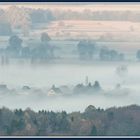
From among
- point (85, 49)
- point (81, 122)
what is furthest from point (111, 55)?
point (81, 122)

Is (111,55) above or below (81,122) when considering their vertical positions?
above

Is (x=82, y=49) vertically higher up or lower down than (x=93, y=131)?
higher up

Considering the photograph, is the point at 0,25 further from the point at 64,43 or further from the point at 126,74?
the point at 126,74

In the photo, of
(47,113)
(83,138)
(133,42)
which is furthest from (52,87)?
(133,42)

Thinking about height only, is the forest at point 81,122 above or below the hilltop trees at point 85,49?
below

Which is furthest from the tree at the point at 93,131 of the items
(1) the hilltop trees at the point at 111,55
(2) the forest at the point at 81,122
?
(1) the hilltop trees at the point at 111,55

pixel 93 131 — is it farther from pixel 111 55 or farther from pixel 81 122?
pixel 111 55

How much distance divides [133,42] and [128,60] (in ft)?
0.56

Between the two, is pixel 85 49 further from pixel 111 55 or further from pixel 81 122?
pixel 81 122

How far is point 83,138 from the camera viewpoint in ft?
15.0

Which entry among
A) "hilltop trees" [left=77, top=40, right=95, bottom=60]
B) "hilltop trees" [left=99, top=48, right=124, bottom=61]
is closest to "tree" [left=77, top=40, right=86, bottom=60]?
"hilltop trees" [left=77, top=40, right=95, bottom=60]

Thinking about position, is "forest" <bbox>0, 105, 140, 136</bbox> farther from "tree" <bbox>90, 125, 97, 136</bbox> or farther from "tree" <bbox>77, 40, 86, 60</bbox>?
"tree" <bbox>77, 40, 86, 60</bbox>

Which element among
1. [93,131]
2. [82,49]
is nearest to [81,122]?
[93,131]

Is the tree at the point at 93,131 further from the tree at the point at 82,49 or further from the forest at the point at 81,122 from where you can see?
the tree at the point at 82,49
